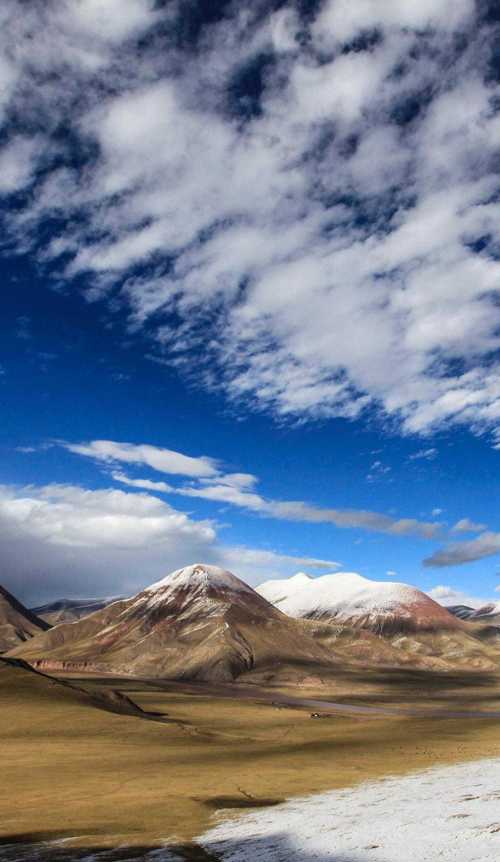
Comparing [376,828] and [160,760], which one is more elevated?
[376,828]

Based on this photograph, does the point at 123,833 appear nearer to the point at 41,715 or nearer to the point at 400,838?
the point at 400,838

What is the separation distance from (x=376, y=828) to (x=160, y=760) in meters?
33.0

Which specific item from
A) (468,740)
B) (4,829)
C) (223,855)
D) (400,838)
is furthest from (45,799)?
(468,740)

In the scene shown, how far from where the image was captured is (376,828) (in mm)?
20219

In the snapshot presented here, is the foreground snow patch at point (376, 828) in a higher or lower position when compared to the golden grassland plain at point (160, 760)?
higher

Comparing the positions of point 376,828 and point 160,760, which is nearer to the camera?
point 376,828

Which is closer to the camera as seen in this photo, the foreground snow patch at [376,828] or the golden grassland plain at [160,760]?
the foreground snow patch at [376,828]

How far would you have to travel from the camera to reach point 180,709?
4747 inches

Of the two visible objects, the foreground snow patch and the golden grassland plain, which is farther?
the golden grassland plain

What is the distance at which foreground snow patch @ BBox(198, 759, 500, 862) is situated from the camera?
1673 cm

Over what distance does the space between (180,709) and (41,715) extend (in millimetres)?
55620

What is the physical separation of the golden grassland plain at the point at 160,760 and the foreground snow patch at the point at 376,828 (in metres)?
2.64

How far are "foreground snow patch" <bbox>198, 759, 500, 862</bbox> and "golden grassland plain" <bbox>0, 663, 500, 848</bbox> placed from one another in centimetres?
264

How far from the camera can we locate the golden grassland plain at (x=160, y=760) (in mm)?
28312
